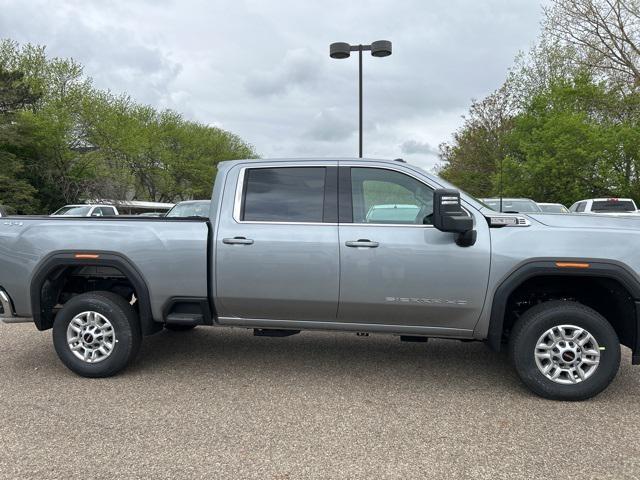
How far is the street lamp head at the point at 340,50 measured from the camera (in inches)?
534

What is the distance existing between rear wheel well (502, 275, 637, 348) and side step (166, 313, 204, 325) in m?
2.57

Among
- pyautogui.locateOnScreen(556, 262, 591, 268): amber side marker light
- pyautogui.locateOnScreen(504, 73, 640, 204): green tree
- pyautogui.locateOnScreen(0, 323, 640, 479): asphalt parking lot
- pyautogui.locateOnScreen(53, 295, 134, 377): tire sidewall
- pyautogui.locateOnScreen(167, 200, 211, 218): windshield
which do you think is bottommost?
pyautogui.locateOnScreen(0, 323, 640, 479): asphalt parking lot

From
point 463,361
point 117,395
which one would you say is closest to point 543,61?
point 463,361

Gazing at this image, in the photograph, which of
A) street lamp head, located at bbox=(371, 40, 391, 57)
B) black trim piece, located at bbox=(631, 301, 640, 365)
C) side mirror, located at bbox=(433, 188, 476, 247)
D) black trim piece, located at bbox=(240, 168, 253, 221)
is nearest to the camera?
side mirror, located at bbox=(433, 188, 476, 247)

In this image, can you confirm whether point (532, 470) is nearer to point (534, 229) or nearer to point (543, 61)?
point (534, 229)

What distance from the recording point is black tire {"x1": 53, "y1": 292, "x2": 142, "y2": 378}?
458cm

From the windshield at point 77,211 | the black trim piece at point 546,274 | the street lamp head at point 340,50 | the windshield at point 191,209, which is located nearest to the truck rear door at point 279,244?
the black trim piece at point 546,274

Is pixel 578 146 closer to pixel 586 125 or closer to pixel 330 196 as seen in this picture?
pixel 586 125

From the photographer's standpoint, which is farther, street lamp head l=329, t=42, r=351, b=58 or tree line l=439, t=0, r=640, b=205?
tree line l=439, t=0, r=640, b=205

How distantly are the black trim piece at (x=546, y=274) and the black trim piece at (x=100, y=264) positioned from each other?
2865 mm

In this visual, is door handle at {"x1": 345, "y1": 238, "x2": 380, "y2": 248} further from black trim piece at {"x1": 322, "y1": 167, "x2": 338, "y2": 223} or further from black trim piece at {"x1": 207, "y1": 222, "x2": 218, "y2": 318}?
black trim piece at {"x1": 207, "y1": 222, "x2": 218, "y2": 318}

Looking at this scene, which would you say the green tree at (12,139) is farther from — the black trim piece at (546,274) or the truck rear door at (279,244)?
the black trim piece at (546,274)

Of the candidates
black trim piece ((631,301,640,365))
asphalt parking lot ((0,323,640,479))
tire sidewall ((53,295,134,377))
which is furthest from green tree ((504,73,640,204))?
tire sidewall ((53,295,134,377))

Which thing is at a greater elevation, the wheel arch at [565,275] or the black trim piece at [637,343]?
the wheel arch at [565,275]
